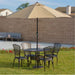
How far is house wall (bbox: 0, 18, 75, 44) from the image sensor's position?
1936 cm

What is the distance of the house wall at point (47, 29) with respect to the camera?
19.4 m

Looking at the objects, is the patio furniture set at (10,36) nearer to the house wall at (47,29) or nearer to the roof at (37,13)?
the house wall at (47,29)

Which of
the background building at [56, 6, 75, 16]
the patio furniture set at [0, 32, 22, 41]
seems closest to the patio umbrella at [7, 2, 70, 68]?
the patio furniture set at [0, 32, 22, 41]

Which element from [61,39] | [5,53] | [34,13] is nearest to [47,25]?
[61,39]

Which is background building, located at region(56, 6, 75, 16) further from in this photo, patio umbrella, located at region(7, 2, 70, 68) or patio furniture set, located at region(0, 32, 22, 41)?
patio umbrella, located at region(7, 2, 70, 68)

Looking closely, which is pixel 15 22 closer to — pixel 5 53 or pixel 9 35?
pixel 9 35

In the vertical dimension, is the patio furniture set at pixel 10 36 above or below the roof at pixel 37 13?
below

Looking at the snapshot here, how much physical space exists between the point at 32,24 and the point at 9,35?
2.86 metres

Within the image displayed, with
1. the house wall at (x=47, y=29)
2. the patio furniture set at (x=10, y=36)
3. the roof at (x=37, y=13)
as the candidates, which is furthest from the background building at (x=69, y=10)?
the roof at (x=37, y=13)

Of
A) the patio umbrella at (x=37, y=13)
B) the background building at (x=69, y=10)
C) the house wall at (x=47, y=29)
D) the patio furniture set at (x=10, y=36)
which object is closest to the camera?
the patio umbrella at (x=37, y=13)

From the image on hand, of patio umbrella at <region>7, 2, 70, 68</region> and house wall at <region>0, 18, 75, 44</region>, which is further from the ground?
patio umbrella at <region>7, 2, 70, 68</region>

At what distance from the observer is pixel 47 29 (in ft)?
67.3

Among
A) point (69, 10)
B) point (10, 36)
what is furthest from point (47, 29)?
point (69, 10)

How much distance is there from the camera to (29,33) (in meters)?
21.4
